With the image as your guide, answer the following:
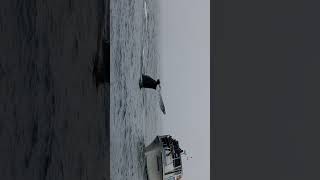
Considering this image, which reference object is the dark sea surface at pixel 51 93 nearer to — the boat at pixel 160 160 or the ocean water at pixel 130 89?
the ocean water at pixel 130 89

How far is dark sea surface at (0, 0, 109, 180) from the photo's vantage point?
30cm

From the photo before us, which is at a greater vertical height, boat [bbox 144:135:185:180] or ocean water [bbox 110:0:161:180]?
ocean water [bbox 110:0:161:180]

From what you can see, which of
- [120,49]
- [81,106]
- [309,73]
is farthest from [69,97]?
[309,73]

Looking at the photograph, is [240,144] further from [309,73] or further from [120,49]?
[120,49]

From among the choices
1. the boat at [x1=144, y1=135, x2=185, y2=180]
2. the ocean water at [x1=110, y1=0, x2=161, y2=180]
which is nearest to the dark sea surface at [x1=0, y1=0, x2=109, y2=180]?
the ocean water at [x1=110, y1=0, x2=161, y2=180]

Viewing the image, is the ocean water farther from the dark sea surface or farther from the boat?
the dark sea surface

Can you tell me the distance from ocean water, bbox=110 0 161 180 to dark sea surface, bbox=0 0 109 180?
20cm

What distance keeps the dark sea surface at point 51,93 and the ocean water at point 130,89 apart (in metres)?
0.20

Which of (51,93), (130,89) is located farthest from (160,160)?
(51,93)

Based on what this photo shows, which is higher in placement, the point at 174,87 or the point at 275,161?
the point at 174,87

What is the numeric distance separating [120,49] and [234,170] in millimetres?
1448

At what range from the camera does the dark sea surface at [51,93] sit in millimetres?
303

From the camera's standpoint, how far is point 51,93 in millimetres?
338

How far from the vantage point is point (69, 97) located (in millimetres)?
359
